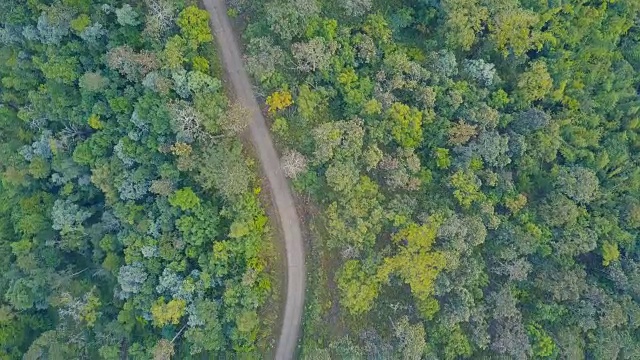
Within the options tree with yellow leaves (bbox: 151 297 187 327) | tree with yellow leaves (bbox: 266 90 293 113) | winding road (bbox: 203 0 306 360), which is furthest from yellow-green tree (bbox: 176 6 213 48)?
tree with yellow leaves (bbox: 151 297 187 327)

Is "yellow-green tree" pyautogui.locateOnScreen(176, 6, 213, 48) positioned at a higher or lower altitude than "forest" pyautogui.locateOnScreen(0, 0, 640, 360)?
higher

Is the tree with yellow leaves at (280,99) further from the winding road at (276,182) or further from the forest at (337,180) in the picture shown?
the winding road at (276,182)

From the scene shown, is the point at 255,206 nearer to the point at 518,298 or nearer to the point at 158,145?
the point at 158,145

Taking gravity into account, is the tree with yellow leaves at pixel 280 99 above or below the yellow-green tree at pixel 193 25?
below

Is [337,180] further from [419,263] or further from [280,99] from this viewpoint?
[419,263]

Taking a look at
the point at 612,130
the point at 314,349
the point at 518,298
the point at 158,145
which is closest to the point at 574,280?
the point at 518,298

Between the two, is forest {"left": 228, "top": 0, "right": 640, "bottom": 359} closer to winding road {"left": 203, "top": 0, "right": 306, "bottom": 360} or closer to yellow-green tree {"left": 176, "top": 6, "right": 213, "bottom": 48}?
winding road {"left": 203, "top": 0, "right": 306, "bottom": 360}

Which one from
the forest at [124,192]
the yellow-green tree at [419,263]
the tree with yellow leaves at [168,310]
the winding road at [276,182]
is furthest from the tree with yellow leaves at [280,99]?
the tree with yellow leaves at [168,310]
